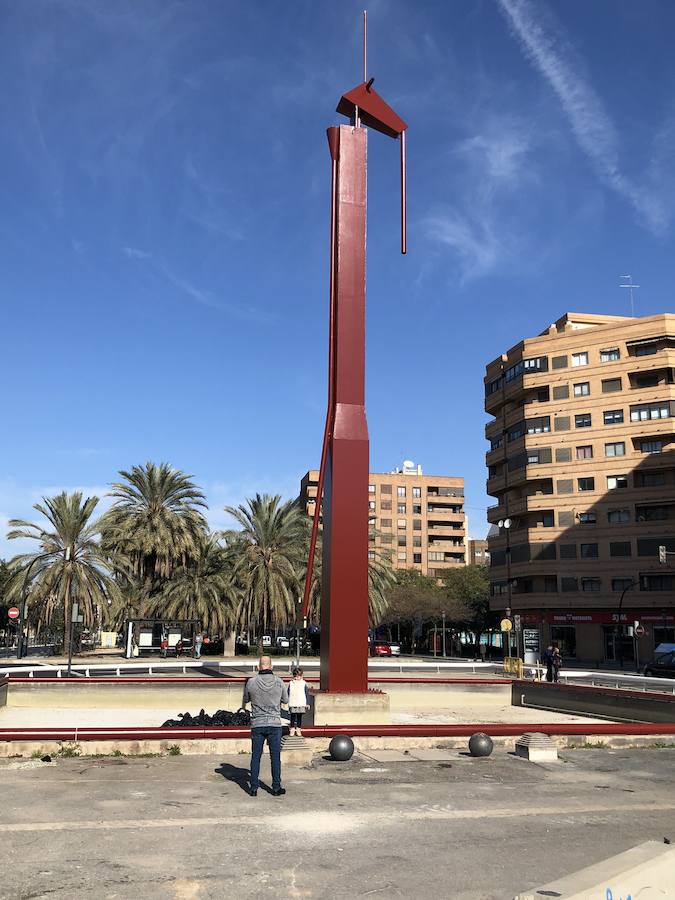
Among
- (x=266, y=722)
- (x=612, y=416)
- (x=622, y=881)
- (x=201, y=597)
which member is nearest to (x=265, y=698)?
(x=266, y=722)

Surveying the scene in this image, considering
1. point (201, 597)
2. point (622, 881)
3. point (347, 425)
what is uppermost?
point (347, 425)

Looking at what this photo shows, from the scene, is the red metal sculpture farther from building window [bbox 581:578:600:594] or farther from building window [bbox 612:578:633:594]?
building window [bbox 581:578:600:594]

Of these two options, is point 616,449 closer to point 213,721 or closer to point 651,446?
point 651,446

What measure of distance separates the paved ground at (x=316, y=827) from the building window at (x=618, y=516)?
52507 millimetres

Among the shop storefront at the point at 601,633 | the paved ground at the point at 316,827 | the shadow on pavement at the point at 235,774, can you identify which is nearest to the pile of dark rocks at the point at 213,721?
the paved ground at the point at 316,827

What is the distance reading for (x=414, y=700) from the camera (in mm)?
25141

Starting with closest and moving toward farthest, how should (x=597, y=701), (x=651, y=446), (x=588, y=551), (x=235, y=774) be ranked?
(x=235, y=774) < (x=597, y=701) < (x=651, y=446) < (x=588, y=551)

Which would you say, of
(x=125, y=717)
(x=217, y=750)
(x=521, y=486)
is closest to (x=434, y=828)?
(x=217, y=750)

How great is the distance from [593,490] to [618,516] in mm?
2908

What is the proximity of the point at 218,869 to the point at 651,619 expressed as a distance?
57997mm

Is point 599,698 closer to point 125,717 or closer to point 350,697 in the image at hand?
point 350,697

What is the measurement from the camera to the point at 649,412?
6194 centimetres

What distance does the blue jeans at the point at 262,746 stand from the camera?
910 centimetres

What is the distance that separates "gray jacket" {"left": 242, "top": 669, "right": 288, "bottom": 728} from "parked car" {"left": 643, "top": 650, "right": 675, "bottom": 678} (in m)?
34.6
